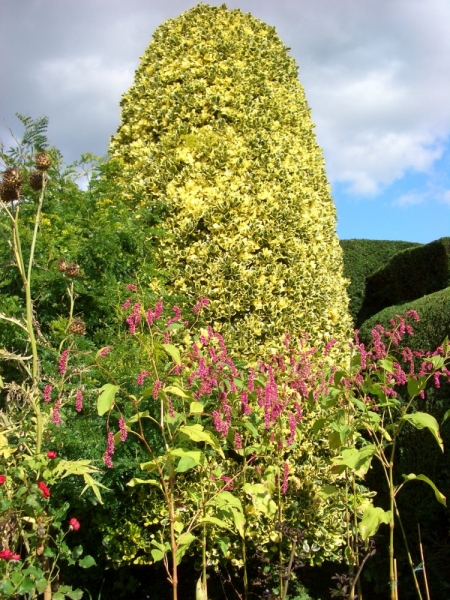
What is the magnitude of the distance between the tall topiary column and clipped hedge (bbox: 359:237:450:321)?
323cm

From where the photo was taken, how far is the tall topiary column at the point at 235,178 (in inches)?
151

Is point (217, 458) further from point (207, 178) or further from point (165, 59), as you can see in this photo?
point (165, 59)

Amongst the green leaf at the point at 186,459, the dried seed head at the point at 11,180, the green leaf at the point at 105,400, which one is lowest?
the green leaf at the point at 186,459

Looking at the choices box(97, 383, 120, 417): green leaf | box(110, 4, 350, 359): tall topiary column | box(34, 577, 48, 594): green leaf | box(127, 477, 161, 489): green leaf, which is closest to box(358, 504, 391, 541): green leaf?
box(127, 477, 161, 489): green leaf

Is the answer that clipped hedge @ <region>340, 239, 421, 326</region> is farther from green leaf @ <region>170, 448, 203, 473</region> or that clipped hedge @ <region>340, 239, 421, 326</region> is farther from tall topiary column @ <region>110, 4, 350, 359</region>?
green leaf @ <region>170, 448, 203, 473</region>

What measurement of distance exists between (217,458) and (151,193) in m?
1.84

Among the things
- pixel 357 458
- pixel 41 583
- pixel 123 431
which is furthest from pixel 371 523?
pixel 41 583

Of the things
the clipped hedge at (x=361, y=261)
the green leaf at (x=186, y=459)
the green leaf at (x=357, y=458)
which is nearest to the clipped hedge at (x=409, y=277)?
the clipped hedge at (x=361, y=261)

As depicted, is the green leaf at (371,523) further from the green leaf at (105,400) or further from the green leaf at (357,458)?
the green leaf at (105,400)

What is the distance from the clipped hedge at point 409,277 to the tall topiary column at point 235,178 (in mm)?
3232

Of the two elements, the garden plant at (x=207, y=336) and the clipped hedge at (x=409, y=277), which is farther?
the clipped hedge at (x=409, y=277)

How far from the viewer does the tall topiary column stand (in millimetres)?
3838

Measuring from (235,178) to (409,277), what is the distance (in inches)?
185

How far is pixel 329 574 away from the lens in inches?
166
